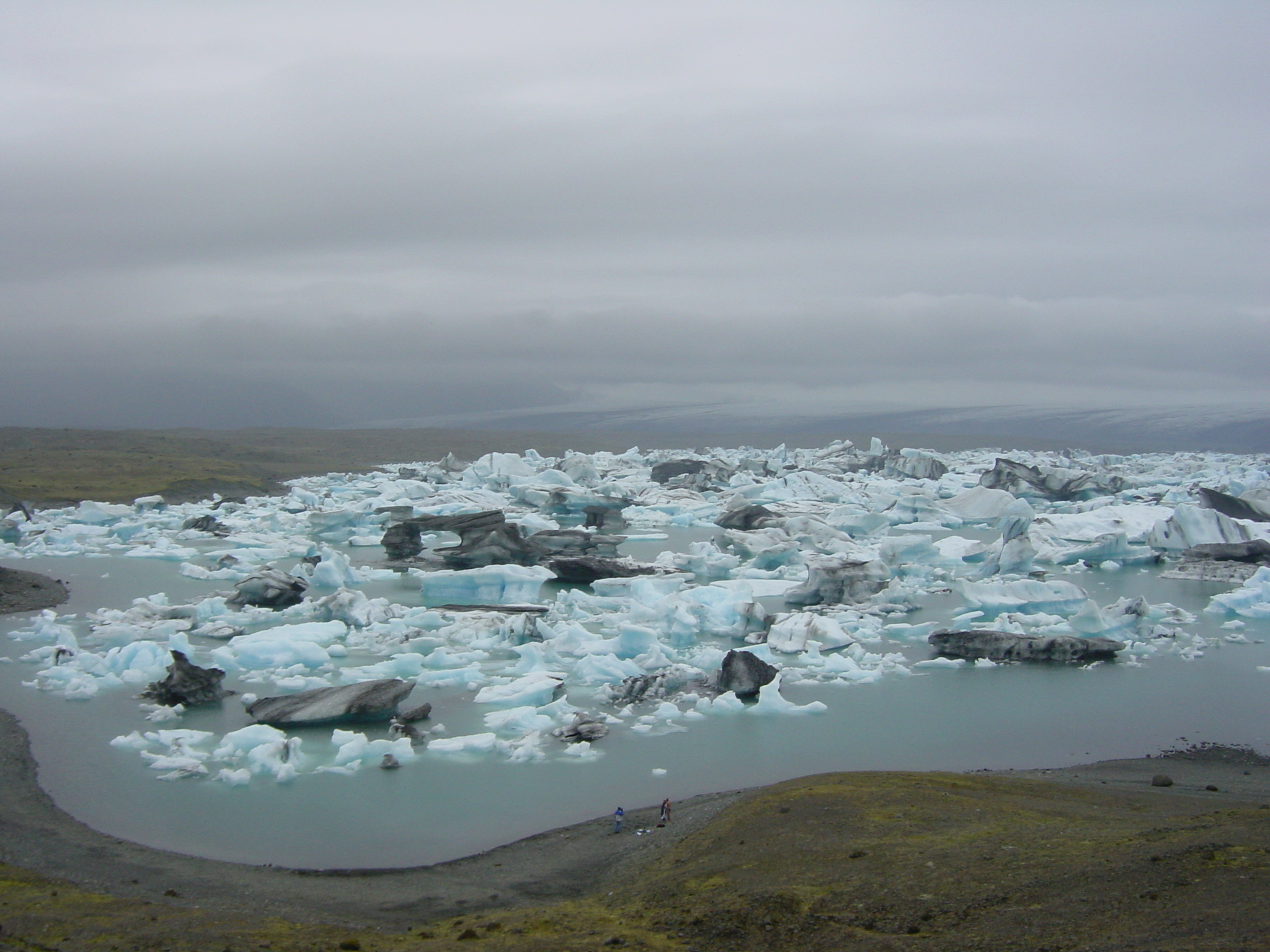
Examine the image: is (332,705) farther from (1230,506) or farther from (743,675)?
(1230,506)

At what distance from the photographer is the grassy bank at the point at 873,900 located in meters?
5.45

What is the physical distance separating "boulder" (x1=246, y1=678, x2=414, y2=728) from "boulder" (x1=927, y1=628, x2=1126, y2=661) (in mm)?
8648

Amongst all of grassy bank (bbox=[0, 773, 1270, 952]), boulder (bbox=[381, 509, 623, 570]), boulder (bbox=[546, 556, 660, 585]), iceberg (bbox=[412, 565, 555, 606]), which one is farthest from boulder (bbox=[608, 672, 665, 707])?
boulder (bbox=[381, 509, 623, 570])

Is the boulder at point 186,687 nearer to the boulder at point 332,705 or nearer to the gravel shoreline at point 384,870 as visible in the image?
the boulder at point 332,705

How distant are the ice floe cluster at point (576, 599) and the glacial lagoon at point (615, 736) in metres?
0.16

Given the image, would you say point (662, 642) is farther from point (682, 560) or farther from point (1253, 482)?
point (1253, 482)

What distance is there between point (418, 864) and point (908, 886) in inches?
159

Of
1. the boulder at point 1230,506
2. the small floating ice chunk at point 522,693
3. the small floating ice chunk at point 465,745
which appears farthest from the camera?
the boulder at point 1230,506

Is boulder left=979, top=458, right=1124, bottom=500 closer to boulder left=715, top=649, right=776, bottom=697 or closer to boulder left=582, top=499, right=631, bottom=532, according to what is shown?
boulder left=582, top=499, right=631, bottom=532

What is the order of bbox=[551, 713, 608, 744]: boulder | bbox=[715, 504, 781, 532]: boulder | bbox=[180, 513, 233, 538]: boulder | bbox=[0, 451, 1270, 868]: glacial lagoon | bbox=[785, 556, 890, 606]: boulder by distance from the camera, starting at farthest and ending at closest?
bbox=[180, 513, 233, 538]: boulder → bbox=[715, 504, 781, 532]: boulder → bbox=[785, 556, 890, 606]: boulder → bbox=[551, 713, 608, 744]: boulder → bbox=[0, 451, 1270, 868]: glacial lagoon

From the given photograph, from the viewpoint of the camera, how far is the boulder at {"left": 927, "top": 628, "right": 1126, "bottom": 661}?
15039 millimetres

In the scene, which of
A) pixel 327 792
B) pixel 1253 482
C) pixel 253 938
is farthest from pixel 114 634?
pixel 1253 482

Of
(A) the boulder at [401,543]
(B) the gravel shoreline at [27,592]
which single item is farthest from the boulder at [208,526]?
(B) the gravel shoreline at [27,592]

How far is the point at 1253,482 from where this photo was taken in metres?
34.2
